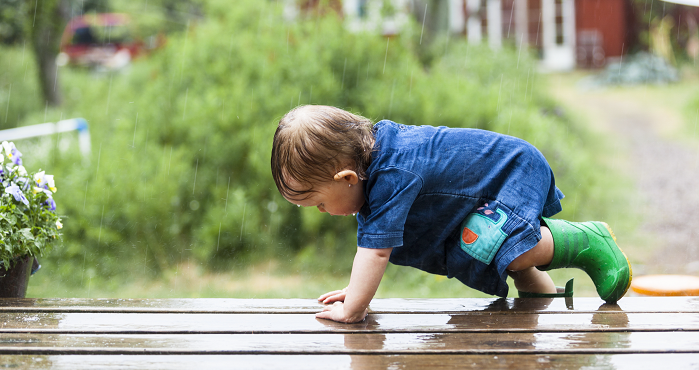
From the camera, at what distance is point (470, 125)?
511cm

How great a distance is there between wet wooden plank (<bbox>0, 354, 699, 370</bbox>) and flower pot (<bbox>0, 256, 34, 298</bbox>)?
0.83 metres

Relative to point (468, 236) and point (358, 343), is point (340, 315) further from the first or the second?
point (468, 236)

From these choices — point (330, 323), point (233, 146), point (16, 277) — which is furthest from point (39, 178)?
point (233, 146)

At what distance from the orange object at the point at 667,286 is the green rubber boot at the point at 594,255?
68 centimetres

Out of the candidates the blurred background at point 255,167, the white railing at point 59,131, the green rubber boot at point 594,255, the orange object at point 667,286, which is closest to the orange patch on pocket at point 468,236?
the green rubber boot at point 594,255

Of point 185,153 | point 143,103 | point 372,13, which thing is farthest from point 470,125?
point 143,103

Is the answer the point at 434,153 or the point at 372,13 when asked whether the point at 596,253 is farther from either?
the point at 372,13

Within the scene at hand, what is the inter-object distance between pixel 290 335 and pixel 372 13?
15.7 ft

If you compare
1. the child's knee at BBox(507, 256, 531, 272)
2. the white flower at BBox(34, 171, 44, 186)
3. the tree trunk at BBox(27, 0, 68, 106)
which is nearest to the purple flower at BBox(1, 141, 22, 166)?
the white flower at BBox(34, 171, 44, 186)

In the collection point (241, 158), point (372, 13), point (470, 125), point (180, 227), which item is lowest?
point (180, 227)

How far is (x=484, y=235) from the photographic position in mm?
2055

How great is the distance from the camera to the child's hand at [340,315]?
1.88m

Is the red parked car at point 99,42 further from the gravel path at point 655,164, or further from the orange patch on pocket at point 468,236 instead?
the orange patch on pocket at point 468,236

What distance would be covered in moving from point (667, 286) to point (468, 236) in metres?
1.21
